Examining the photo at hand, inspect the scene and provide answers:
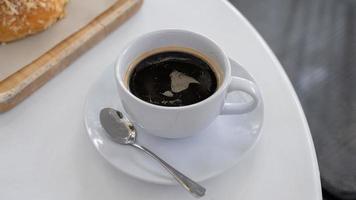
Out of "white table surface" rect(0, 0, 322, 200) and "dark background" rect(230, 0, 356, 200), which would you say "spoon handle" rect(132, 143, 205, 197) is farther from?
"dark background" rect(230, 0, 356, 200)

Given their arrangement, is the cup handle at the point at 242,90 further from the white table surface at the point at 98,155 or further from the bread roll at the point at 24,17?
the bread roll at the point at 24,17

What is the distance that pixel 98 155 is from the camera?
59 cm

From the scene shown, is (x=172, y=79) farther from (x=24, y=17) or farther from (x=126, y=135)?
(x=24, y=17)

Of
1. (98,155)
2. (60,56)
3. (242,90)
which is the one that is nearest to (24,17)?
(60,56)

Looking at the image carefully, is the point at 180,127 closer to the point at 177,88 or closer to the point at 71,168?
the point at 177,88

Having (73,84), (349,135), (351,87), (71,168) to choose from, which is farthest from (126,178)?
(351,87)

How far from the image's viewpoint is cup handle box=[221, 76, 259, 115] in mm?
550

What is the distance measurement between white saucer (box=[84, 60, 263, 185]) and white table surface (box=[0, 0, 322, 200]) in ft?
0.11

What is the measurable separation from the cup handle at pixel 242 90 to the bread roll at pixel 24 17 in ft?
1.31

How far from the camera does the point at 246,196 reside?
550 millimetres

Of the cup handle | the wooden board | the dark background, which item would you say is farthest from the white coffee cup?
the dark background

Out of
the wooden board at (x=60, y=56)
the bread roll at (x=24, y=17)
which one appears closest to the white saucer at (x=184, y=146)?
the wooden board at (x=60, y=56)

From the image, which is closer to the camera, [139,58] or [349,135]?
[139,58]

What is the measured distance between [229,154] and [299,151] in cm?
12
